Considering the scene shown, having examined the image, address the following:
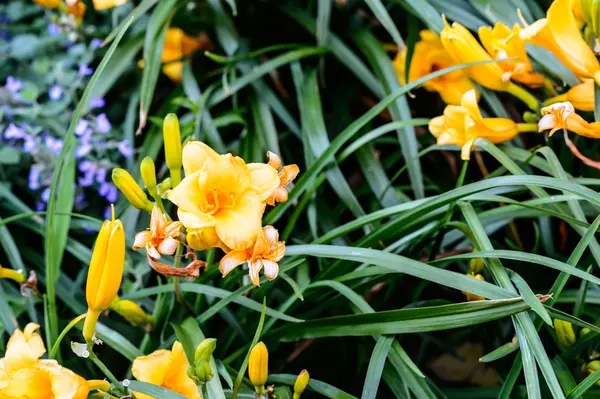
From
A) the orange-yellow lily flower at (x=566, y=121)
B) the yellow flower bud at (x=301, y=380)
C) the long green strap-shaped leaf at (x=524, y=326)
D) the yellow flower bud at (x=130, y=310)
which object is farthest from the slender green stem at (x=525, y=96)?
the yellow flower bud at (x=130, y=310)

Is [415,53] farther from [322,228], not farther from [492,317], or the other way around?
[492,317]

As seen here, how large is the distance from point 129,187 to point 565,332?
60cm

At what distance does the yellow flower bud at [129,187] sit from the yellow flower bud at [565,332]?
555 millimetres

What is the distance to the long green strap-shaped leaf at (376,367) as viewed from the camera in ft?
2.46

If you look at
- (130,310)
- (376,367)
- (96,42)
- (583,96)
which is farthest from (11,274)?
(583,96)

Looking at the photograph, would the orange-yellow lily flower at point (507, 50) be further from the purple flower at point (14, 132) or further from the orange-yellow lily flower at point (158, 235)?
the purple flower at point (14, 132)

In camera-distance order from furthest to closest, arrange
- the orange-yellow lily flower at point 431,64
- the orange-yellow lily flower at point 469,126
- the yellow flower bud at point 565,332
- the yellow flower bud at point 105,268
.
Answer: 1. the orange-yellow lily flower at point 431,64
2. the orange-yellow lily flower at point 469,126
3. the yellow flower bud at point 565,332
4. the yellow flower bud at point 105,268

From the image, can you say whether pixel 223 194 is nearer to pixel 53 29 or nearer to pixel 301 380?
pixel 301 380

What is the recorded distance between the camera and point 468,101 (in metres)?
0.93

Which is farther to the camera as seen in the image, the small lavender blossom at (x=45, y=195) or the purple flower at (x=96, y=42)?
the purple flower at (x=96, y=42)

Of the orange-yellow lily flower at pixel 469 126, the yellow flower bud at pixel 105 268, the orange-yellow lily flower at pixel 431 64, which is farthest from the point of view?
the orange-yellow lily flower at pixel 431 64

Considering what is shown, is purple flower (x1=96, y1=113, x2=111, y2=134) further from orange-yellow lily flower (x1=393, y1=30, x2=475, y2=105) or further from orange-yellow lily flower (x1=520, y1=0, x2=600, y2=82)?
orange-yellow lily flower (x1=520, y1=0, x2=600, y2=82)

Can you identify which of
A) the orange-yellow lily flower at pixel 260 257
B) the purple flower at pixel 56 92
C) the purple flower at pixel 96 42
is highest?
the purple flower at pixel 96 42

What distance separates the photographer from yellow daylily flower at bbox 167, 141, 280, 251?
0.68 m
